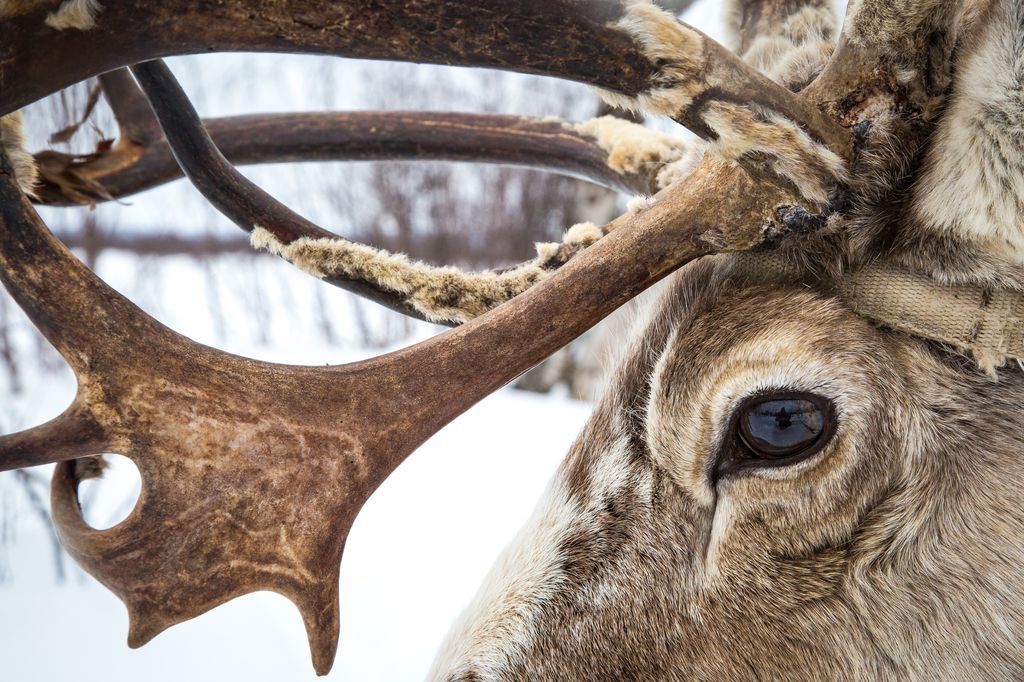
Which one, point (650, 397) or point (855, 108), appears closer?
point (855, 108)

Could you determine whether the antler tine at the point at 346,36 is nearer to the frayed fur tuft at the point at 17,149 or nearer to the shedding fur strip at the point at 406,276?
the frayed fur tuft at the point at 17,149

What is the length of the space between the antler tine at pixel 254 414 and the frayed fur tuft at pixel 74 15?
0.72 feet

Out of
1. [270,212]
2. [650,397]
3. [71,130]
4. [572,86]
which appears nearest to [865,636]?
[650,397]

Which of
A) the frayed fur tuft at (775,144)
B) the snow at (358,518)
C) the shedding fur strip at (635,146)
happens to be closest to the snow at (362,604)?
the snow at (358,518)

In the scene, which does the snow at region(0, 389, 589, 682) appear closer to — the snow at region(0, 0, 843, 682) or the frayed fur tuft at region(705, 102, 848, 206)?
the snow at region(0, 0, 843, 682)

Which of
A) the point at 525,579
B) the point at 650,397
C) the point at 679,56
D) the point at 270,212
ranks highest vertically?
the point at 679,56

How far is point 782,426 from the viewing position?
1.26 meters

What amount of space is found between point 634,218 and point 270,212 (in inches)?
26.6

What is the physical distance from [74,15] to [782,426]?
1.12 meters

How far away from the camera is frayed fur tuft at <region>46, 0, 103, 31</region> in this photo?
0.96 metres

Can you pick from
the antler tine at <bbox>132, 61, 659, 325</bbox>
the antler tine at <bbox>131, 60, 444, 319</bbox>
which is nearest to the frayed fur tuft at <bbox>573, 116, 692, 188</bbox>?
the antler tine at <bbox>132, 61, 659, 325</bbox>

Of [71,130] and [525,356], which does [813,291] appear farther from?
[71,130]

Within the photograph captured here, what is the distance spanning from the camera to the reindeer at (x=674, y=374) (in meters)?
1.06

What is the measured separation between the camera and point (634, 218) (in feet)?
4.20
